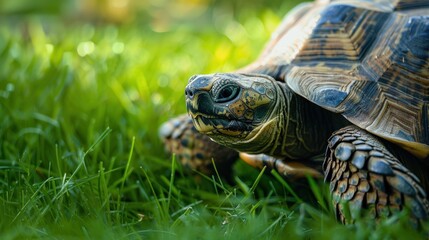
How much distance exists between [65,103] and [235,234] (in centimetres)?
163

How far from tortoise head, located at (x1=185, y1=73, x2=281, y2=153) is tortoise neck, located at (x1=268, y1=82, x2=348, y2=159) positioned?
40mm

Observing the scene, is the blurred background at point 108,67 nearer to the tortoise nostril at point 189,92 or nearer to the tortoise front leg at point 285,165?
the tortoise front leg at point 285,165

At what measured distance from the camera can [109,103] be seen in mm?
3074

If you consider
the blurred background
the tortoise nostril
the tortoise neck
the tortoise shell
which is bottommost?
the blurred background

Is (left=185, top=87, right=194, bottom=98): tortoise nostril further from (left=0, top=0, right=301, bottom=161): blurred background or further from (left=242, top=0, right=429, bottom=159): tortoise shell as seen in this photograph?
(left=0, top=0, right=301, bottom=161): blurred background

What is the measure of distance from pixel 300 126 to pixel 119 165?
0.77 meters

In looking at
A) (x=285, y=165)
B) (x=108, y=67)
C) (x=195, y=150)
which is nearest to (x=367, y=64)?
(x=285, y=165)

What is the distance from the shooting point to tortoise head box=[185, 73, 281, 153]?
200 centimetres

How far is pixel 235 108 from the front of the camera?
79.4 inches

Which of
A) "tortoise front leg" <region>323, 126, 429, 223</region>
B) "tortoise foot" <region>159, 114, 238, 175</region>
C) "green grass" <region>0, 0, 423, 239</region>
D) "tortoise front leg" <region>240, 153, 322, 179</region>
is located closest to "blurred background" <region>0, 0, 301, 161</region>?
"green grass" <region>0, 0, 423, 239</region>

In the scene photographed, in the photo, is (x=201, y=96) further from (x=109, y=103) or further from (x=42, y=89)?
(x=42, y=89)

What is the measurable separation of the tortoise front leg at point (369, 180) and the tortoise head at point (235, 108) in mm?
257

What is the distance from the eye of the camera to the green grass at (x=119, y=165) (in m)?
1.76

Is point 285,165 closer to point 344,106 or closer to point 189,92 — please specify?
point 344,106
